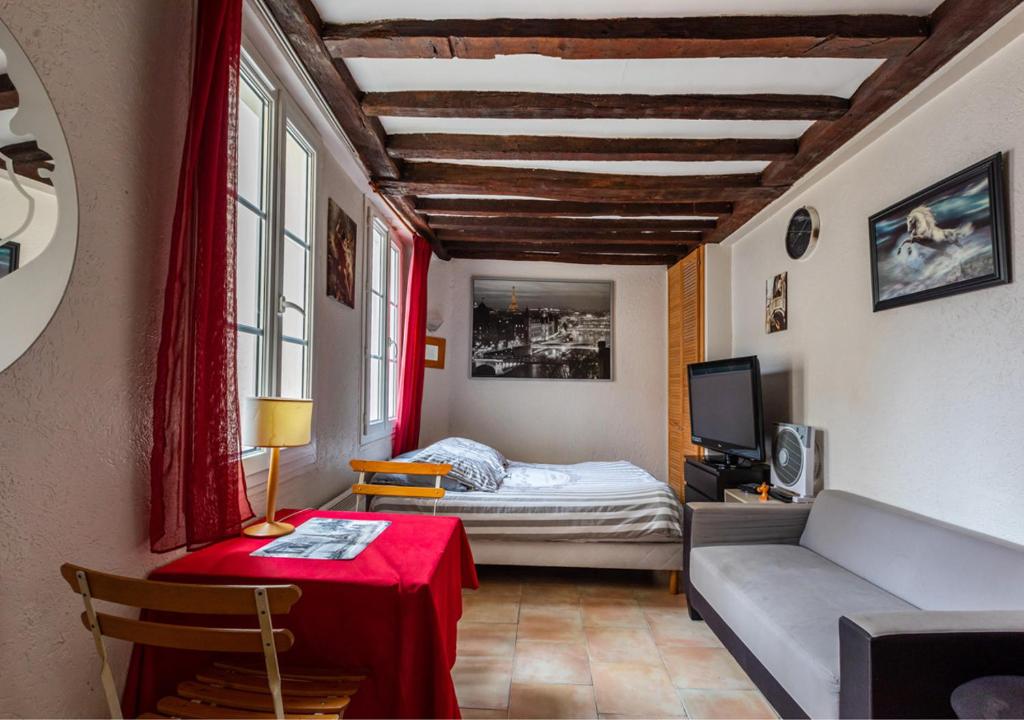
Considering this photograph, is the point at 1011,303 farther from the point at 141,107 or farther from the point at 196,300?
the point at 141,107

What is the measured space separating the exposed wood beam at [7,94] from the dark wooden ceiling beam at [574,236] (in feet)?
11.3

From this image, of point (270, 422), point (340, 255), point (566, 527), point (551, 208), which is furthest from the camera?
point (551, 208)

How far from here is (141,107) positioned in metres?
1.42

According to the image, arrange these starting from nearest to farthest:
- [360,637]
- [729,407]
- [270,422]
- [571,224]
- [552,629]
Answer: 1. [360,637]
2. [270,422]
3. [552,629]
4. [729,407]
5. [571,224]

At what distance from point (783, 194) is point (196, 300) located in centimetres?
336

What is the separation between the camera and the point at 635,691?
6.99ft

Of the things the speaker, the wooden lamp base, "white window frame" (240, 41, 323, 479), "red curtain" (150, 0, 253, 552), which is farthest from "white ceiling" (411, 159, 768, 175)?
the wooden lamp base

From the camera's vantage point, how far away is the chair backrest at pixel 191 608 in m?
1.01

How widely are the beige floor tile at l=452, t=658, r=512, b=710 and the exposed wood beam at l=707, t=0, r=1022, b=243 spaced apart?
9.52ft

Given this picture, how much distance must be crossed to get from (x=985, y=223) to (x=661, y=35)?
136 cm

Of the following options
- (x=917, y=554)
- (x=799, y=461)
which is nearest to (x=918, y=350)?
(x=917, y=554)

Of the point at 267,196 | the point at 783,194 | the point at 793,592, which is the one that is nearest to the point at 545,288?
the point at 783,194

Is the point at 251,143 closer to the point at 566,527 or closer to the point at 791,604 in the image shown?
the point at 566,527

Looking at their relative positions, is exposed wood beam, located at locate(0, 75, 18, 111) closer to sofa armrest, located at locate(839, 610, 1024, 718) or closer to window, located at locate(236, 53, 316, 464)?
window, located at locate(236, 53, 316, 464)
